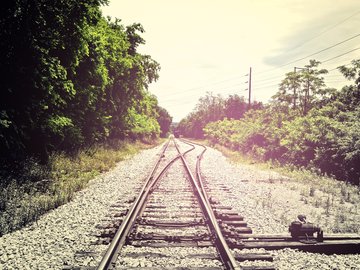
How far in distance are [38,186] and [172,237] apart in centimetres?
544

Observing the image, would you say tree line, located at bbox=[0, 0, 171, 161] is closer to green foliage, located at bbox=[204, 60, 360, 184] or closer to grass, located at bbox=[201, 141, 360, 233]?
grass, located at bbox=[201, 141, 360, 233]

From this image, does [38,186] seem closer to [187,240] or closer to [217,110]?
[187,240]

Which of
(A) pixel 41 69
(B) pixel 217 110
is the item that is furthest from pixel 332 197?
(B) pixel 217 110

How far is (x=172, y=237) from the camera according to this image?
4664 mm

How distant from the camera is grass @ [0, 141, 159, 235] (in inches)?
229

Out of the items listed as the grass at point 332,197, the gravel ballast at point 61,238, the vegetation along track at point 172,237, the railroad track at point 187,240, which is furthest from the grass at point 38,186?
the grass at point 332,197

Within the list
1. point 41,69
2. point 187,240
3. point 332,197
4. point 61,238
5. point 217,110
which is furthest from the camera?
point 217,110

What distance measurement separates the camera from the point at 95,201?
7.29 meters

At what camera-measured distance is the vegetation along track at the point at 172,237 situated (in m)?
3.87

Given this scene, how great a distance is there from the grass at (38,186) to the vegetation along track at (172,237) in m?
2.28

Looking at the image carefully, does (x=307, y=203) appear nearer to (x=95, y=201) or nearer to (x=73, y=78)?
(x=95, y=201)

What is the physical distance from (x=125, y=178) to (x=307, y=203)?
22.6 ft

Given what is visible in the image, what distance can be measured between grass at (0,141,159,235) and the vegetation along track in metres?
2.28

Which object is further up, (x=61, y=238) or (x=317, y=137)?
(x=317, y=137)
